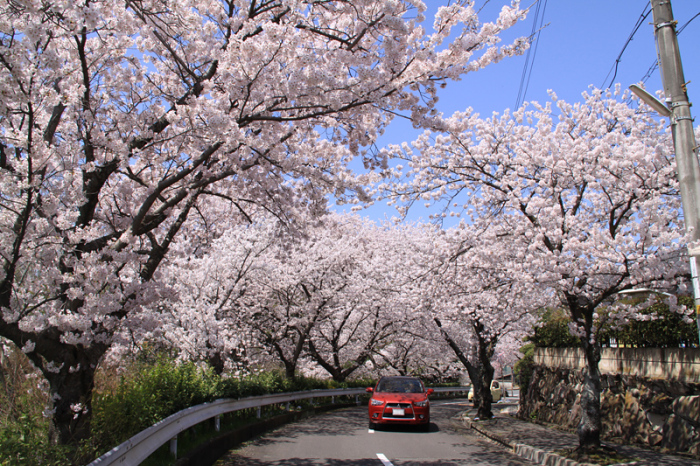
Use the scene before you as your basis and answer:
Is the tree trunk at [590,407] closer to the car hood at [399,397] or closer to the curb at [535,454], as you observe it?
the curb at [535,454]

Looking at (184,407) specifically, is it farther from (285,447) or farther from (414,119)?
(414,119)

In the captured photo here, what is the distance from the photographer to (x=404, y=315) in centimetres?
2550

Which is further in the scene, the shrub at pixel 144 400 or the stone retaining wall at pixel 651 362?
the stone retaining wall at pixel 651 362

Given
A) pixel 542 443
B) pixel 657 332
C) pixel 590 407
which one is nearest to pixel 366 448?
pixel 542 443

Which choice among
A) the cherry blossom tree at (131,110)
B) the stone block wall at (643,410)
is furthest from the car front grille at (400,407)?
the cherry blossom tree at (131,110)

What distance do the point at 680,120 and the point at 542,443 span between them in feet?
24.7

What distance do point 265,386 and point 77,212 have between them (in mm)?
8967

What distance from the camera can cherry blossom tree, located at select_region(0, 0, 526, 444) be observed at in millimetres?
5637

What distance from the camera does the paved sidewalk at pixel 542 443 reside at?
8336 mm

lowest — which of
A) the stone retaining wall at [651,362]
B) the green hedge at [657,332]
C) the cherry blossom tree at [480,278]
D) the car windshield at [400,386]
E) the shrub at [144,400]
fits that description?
the car windshield at [400,386]

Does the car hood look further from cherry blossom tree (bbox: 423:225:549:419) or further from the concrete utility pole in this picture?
the concrete utility pole

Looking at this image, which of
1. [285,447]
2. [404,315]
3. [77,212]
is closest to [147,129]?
[77,212]

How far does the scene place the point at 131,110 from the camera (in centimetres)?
698

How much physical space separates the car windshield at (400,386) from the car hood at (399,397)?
0.49 m
